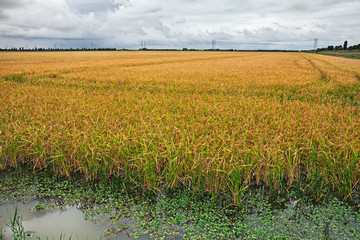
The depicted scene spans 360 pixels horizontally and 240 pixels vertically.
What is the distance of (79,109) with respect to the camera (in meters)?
6.02

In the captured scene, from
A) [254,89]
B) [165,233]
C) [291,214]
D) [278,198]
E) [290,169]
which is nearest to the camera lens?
[165,233]

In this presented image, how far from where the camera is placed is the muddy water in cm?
262

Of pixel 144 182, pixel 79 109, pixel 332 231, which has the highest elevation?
pixel 79 109

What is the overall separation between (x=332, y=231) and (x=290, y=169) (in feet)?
3.26

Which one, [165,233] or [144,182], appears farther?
[144,182]

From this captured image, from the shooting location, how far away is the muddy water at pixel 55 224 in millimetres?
2615

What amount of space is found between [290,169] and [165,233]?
2.10m

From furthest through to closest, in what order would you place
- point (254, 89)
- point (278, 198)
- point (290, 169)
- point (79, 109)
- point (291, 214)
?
point (254, 89)
point (79, 109)
point (290, 169)
point (278, 198)
point (291, 214)

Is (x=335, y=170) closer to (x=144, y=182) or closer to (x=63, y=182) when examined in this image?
(x=144, y=182)

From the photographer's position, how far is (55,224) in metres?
2.79

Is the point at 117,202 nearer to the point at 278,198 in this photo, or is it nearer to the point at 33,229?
the point at 33,229

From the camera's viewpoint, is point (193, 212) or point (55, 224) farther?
point (193, 212)

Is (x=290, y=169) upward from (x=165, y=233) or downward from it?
upward

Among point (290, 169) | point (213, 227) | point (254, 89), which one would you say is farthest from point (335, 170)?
point (254, 89)
